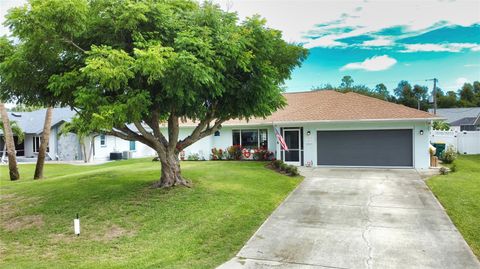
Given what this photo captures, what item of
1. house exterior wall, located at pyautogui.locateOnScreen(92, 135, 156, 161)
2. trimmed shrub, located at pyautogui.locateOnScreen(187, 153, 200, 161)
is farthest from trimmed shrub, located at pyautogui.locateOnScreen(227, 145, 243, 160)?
house exterior wall, located at pyautogui.locateOnScreen(92, 135, 156, 161)

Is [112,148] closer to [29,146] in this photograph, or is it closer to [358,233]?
[29,146]

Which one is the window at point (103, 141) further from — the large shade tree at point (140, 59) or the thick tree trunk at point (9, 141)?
the large shade tree at point (140, 59)

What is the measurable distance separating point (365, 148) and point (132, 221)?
539 inches

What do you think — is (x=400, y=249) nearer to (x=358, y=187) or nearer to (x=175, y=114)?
(x=358, y=187)

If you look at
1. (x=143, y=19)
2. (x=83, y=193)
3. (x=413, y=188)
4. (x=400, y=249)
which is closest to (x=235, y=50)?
(x=143, y=19)

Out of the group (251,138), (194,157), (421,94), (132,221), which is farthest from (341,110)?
(421,94)

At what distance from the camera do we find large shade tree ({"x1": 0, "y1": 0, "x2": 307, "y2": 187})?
26.0 feet

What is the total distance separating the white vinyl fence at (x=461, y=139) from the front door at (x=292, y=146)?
36.1 feet

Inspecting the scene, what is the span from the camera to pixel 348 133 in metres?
18.9

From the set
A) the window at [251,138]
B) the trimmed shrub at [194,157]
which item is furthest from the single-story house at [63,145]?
the window at [251,138]

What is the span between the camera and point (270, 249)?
7.19m

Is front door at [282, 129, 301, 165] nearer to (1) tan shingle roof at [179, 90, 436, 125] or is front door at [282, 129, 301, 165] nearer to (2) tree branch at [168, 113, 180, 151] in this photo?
(1) tan shingle roof at [179, 90, 436, 125]

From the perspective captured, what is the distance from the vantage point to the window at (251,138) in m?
21.7

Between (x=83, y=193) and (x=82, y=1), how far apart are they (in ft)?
21.7
